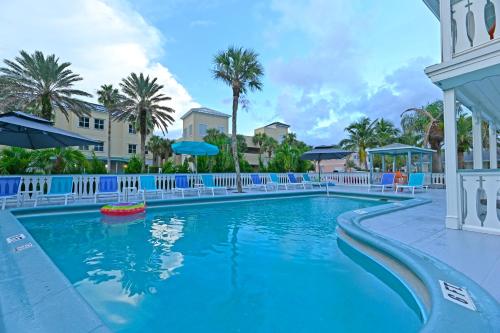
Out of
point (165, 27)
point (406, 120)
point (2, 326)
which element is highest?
point (165, 27)

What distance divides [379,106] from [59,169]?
35.3m

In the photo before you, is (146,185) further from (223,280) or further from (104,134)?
(104,134)

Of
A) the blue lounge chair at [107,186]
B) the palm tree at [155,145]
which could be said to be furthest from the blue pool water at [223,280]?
the palm tree at [155,145]

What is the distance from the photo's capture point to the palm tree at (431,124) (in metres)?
18.1

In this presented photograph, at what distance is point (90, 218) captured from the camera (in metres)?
7.40

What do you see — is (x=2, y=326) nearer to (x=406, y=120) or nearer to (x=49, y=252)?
(x=49, y=252)

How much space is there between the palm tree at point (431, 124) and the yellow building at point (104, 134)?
27200 millimetres

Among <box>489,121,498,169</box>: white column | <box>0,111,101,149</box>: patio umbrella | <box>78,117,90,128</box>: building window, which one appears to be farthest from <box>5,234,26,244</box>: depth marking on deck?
<box>78,117,90,128</box>: building window

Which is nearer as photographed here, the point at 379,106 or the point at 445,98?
the point at 445,98

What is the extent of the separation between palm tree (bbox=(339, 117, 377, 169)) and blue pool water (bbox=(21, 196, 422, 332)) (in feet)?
87.0

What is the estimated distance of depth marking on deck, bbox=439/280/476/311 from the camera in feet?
6.60

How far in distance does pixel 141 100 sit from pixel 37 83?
6774 millimetres

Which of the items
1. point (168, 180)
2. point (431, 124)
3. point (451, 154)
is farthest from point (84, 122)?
point (431, 124)

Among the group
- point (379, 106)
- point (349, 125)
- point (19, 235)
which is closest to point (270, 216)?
point (19, 235)
